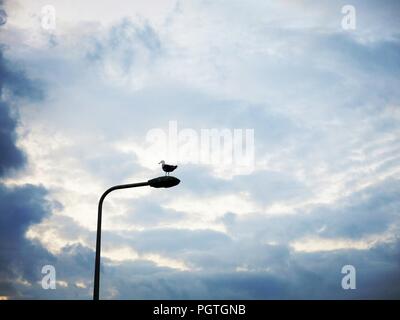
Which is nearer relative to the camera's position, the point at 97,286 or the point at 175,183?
the point at 97,286

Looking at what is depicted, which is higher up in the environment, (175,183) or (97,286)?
(175,183)
